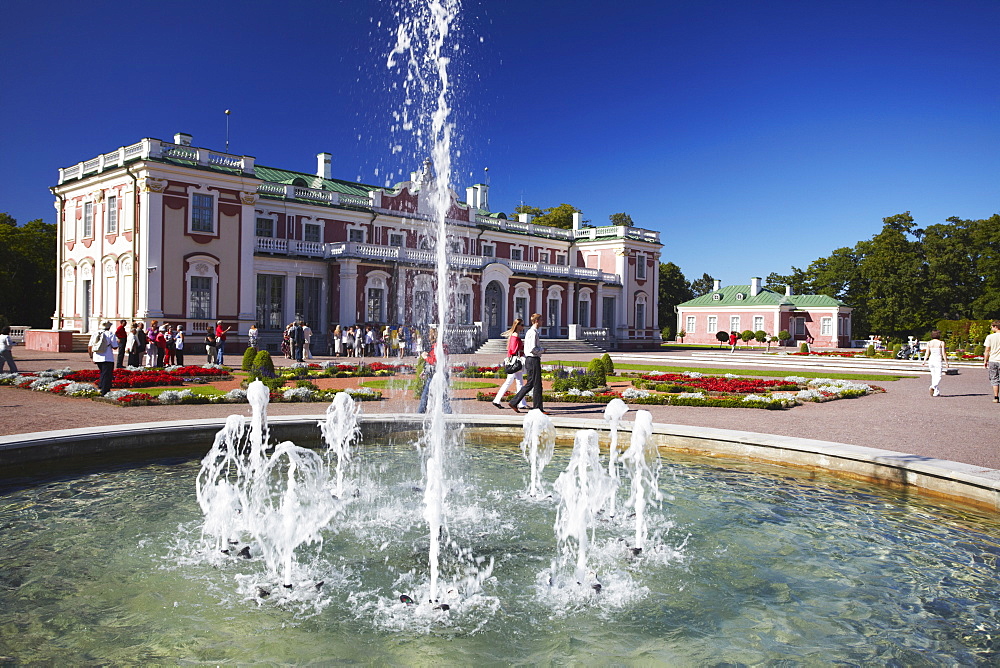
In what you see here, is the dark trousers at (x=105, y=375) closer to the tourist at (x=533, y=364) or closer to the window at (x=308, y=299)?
the tourist at (x=533, y=364)

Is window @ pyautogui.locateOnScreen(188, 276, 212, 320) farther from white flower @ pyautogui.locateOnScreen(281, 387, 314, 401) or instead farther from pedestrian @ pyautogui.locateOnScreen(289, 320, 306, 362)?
white flower @ pyautogui.locateOnScreen(281, 387, 314, 401)

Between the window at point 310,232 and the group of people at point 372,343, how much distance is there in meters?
5.81

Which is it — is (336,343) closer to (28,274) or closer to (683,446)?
(683,446)

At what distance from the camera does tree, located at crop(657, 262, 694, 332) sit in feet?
240

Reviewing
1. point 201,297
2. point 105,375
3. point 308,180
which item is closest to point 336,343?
point 201,297

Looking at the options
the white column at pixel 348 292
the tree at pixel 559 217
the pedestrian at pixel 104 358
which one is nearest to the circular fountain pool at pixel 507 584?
the pedestrian at pixel 104 358

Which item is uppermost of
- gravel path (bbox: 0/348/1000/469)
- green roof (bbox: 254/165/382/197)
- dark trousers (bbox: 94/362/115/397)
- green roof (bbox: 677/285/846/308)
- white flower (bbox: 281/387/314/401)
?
green roof (bbox: 254/165/382/197)

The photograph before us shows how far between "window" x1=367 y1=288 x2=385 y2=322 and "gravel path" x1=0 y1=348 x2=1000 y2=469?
68.5 ft

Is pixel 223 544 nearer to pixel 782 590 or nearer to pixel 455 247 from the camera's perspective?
pixel 782 590

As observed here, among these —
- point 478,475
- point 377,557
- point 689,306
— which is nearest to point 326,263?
point 478,475

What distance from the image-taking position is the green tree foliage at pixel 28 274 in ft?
136

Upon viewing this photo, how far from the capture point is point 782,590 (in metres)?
4.91

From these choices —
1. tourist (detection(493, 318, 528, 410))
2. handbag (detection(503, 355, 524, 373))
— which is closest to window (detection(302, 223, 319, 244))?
tourist (detection(493, 318, 528, 410))

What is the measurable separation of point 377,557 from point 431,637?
56.0 inches
